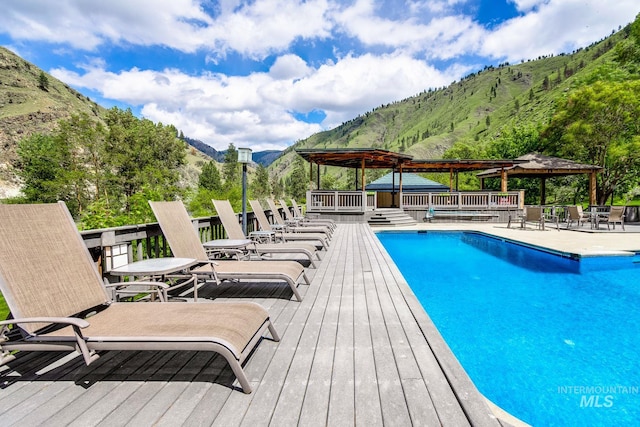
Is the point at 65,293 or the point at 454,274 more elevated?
the point at 65,293

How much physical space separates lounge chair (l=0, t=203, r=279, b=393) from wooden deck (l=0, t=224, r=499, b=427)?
0.18m

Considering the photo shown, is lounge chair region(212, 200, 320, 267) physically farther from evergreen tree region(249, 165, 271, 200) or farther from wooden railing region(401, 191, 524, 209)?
evergreen tree region(249, 165, 271, 200)

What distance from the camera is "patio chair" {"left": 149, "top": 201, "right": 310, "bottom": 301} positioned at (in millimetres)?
3348

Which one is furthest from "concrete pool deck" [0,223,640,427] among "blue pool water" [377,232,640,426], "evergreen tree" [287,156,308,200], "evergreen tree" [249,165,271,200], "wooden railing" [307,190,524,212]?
"evergreen tree" [287,156,308,200]

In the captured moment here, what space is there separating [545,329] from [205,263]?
13.9 feet

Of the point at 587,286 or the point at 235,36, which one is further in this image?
the point at 235,36

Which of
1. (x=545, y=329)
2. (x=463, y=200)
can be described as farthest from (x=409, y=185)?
(x=545, y=329)

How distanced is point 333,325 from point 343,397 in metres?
1.05

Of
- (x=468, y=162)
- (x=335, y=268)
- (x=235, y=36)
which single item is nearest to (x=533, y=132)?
(x=468, y=162)

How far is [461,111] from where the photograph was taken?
11900 centimetres

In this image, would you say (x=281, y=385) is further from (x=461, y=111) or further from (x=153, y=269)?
(x=461, y=111)

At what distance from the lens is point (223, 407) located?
166cm

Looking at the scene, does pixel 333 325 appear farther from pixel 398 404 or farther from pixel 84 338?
pixel 84 338

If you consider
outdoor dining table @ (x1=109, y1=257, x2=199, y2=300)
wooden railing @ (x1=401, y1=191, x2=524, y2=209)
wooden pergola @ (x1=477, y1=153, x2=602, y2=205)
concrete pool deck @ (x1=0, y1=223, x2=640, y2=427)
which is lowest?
concrete pool deck @ (x1=0, y1=223, x2=640, y2=427)
